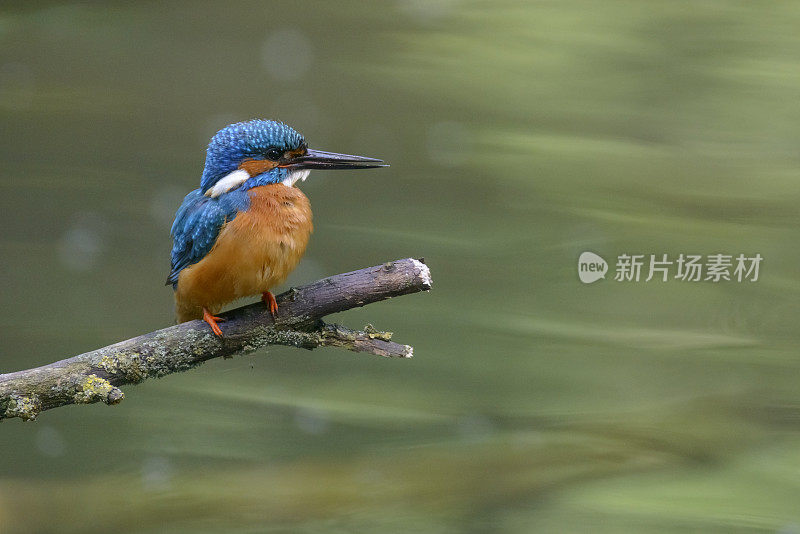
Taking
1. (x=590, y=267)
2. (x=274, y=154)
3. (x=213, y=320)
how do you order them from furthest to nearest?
(x=590, y=267), (x=274, y=154), (x=213, y=320)

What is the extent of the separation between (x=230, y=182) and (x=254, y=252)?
17cm

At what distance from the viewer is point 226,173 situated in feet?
5.35

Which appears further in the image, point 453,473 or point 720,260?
point 453,473

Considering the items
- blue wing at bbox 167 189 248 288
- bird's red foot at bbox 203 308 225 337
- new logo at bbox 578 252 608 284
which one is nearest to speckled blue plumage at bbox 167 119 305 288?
blue wing at bbox 167 189 248 288

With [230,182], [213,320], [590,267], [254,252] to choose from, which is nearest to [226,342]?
[213,320]

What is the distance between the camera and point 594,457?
3.95m

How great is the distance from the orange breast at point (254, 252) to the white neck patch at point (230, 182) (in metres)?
0.03

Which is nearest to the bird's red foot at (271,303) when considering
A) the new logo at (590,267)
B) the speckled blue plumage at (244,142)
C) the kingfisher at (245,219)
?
the kingfisher at (245,219)

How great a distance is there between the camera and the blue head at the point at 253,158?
1617mm

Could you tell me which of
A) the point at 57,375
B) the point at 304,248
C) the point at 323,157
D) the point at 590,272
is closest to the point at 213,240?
the point at 304,248

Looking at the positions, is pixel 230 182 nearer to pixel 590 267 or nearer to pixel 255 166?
pixel 255 166

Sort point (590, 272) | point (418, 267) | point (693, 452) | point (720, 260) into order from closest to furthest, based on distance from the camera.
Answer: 1. point (418, 267)
2. point (590, 272)
3. point (720, 260)
4. point (693, 452)

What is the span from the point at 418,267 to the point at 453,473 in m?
2.34

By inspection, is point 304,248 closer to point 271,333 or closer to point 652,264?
point 271,333
